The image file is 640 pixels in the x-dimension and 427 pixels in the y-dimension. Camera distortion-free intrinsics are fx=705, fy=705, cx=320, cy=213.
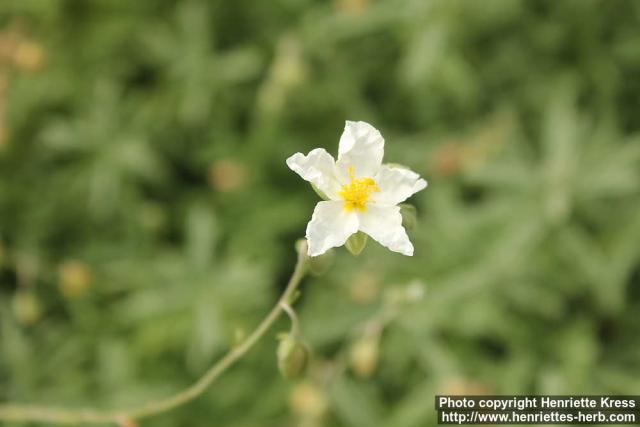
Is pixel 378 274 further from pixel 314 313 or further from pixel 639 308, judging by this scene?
pixel 639 308

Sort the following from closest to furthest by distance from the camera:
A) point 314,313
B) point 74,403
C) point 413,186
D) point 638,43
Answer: point 413,186 < point 74,403 < point 314,313 < point 638,43

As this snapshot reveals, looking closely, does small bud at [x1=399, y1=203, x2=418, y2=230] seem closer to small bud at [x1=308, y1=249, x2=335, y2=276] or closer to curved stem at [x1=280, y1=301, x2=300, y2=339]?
small bud at [x1=308, y1=249, x2=335, y2=276]

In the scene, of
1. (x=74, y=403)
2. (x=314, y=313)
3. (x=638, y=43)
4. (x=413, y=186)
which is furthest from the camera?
(x=638, y=43)

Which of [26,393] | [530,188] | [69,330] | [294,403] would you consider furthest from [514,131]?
[26,393]

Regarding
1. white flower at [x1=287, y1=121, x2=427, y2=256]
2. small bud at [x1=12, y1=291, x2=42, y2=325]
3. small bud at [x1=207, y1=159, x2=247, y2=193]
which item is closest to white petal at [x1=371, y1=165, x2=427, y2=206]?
white flower at [x1=287, y1=121, x2=427, y2=256]

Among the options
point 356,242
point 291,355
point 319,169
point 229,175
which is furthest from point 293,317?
point 229,175

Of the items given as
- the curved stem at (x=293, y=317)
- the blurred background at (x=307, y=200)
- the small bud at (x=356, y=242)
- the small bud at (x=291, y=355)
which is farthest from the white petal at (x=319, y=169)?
the blurred background at (x=307, y=200)

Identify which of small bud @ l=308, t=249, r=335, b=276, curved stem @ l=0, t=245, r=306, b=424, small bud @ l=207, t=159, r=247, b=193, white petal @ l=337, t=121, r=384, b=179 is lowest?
curved stem @ l=0, t=245, r=306, b=424

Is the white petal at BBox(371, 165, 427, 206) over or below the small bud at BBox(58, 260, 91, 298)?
below
